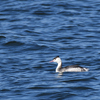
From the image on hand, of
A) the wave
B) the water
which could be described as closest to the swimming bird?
the water

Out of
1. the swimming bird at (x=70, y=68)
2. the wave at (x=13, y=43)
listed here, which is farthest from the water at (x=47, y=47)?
the swimming bird at (x=70, y=68)

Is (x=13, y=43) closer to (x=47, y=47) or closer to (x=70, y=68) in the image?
(x=47, y=47)

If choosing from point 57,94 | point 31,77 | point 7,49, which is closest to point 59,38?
point 7,49

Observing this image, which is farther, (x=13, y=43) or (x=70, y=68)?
(x=13, y=43)

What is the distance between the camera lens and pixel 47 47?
2688 centimetres

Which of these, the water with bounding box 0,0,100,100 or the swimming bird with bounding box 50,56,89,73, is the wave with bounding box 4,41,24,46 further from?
the swimming bird with bounding box 50,56,89,73

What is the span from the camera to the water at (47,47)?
63.7 feet

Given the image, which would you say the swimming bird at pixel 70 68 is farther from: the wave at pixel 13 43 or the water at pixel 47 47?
the wave at pixel 13 43

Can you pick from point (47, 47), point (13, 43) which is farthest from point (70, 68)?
point (13, 43)

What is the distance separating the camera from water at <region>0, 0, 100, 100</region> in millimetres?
19422

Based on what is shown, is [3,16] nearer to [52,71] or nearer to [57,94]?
[52,71]

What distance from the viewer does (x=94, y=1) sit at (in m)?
39.8

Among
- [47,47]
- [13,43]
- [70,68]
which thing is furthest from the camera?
[13,43]

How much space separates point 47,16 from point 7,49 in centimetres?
888
